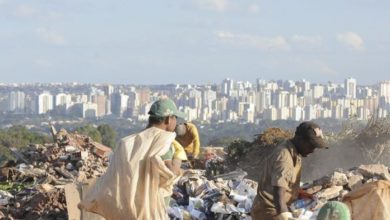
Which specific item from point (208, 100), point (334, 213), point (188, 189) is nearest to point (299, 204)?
point (334, 213)

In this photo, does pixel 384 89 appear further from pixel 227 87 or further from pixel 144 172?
pixel 227 87

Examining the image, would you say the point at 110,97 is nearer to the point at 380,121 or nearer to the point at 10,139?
the point at 10,139

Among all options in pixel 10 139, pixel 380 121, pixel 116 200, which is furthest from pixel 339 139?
pixel 10 139

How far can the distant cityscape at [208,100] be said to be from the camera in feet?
280

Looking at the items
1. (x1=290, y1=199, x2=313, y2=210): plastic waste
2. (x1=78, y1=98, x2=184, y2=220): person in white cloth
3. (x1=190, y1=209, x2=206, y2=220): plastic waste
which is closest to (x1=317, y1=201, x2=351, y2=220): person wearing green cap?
(x1=78, y1=98, x2=184, y2=220): person in white cloth

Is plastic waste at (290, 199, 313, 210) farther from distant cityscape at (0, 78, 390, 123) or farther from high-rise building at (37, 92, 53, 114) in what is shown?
high-rise building at (37, 92, 53, 114)

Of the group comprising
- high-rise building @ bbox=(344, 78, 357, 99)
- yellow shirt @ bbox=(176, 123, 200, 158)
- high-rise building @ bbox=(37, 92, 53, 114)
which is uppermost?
yellow shirt @ bbox=(176, 123, 200, 158)

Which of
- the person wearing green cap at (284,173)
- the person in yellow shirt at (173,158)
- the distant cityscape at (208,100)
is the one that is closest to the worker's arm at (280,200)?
the person wearing green cap at (284,173)

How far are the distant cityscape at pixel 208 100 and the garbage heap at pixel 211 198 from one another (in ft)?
196

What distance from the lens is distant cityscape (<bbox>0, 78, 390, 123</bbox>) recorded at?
85.2 m

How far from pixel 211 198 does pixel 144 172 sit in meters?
6.07

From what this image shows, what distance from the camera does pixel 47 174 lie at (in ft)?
54.0

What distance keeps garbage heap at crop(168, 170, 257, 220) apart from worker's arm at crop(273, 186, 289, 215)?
487cm

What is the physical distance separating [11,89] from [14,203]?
385 feet
